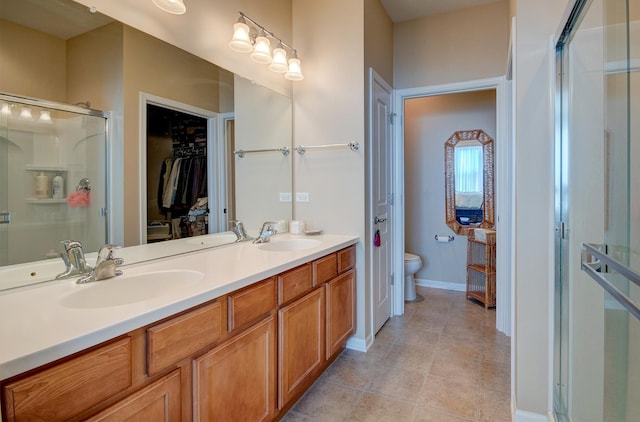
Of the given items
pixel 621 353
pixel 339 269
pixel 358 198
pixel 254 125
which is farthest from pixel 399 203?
pixel 621 353

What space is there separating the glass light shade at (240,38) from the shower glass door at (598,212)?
163 cm

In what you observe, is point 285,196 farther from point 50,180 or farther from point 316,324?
point 50,180

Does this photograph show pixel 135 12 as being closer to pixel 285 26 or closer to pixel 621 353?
pixel 285 26

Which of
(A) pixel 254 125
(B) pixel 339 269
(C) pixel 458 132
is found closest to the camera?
(B) pixel 339 269

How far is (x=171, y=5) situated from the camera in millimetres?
1568

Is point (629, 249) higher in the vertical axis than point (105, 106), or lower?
lower

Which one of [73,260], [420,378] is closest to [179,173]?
[73,260]

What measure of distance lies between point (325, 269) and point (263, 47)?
4.89 feet

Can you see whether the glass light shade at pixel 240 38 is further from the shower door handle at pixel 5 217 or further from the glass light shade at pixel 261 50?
the shower door handle at pixel 5 217

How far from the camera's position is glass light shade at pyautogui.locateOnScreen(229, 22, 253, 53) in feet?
6.57

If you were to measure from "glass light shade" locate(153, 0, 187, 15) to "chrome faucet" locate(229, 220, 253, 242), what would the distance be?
1177 mm

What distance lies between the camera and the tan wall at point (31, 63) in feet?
3.62

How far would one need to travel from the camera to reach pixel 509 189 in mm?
2676

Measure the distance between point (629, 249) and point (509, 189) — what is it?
1.59m
